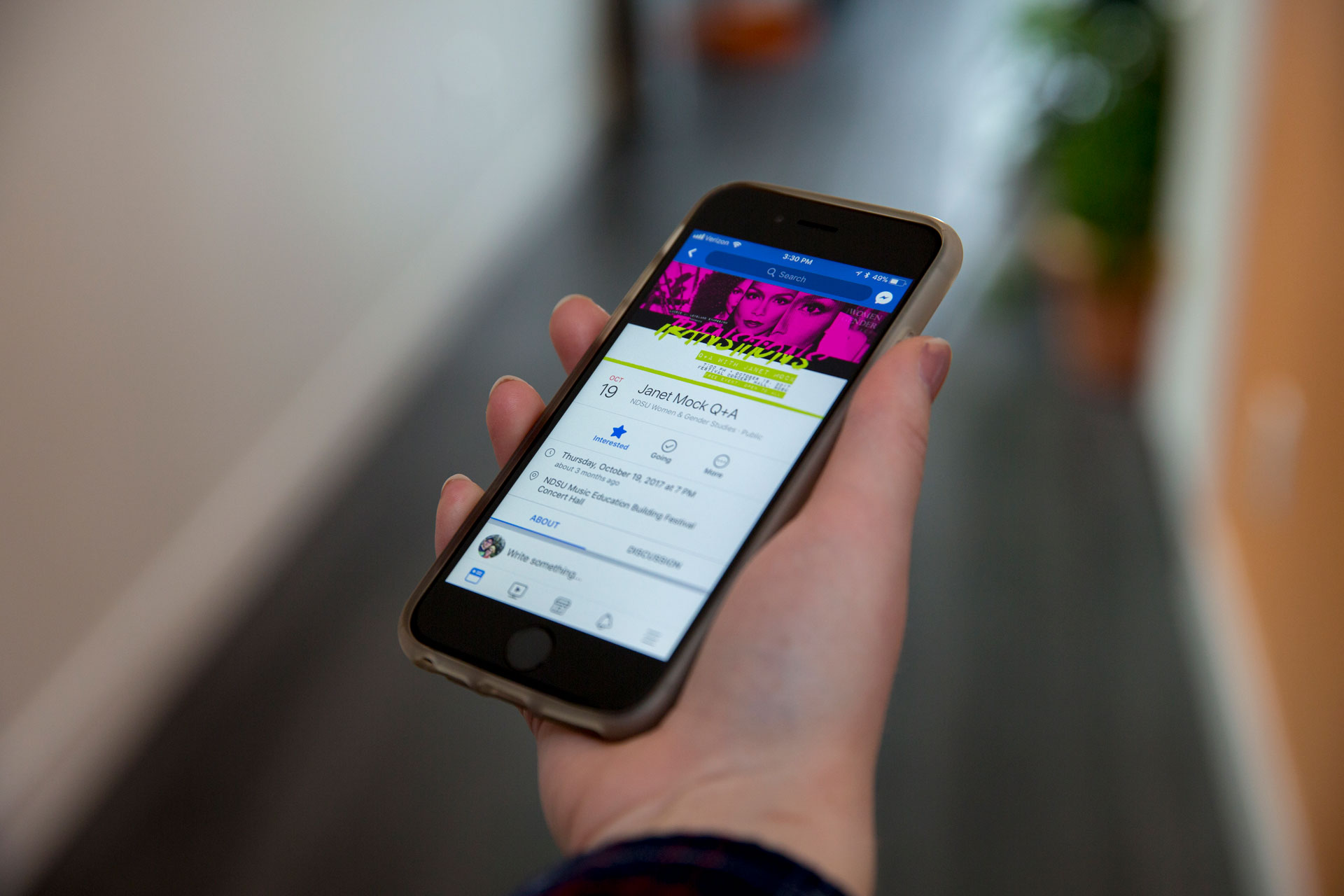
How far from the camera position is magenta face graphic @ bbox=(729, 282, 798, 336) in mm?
684

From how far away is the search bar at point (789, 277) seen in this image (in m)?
0.67

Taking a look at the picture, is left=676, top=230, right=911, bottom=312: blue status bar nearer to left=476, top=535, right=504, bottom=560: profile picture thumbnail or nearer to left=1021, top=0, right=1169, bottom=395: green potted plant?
left=476, top=535, right=504, bottom=560: profile picture thumbnail

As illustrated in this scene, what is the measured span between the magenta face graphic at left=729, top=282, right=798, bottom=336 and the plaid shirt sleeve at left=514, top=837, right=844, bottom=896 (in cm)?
36

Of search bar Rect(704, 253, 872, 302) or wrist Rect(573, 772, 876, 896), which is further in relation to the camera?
search bar Rect(704, 253, 872, 302)

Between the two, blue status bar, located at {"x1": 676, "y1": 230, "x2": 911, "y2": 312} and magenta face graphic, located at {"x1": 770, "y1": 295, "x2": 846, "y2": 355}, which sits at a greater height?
blue status bar, located at {"x1": 676, "y1": 230, "x2": 911, "y2": 312}

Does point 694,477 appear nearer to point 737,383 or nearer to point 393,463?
point 737,383

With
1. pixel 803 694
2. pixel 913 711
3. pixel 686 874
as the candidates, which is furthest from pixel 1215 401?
pixel 686 874

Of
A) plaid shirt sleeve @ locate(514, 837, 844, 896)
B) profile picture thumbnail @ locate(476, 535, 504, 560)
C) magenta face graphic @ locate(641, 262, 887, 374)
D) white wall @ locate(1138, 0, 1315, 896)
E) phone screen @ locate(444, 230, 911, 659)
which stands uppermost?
white wall @ locate(1138, 0, 1315, 896)

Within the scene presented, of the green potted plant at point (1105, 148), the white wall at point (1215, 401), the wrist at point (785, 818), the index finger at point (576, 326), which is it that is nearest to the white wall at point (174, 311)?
the index finger at point (576, 326)

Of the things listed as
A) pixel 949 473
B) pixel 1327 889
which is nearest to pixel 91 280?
pixel 949 473

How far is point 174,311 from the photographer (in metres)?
1.50

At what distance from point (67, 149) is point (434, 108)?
0.99 meters

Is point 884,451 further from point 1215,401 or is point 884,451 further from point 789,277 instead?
point 1215,401

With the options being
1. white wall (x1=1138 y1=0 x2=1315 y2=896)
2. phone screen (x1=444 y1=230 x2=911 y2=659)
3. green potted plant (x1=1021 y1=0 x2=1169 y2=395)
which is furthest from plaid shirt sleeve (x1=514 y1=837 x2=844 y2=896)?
green potted plant (x1=1021 y1=0 x2=1169 y2=395)
